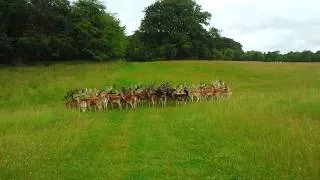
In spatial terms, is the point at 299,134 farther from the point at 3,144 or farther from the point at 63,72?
the point at 63,72

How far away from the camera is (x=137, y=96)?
110 feet

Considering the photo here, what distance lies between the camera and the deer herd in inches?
1256

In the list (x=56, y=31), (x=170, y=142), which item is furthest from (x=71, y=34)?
(x=170, y=142)

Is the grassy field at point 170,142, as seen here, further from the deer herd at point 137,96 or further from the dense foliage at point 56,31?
the dense foliage at point 56,31

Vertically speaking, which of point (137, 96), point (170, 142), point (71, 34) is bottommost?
point (137, 96)

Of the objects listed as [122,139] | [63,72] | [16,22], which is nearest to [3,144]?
[122,139]

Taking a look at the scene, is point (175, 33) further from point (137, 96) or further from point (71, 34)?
point (137, 96)

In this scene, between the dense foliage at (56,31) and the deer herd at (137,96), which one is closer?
the deer herd at (137,96)

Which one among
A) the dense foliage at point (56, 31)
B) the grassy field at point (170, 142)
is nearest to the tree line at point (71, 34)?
the dense foliage at point (56, 31)

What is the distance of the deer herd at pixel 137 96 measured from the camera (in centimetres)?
3191

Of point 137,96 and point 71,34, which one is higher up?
point 71,34

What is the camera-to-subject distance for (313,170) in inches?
522

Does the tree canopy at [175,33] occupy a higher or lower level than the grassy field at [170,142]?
higher

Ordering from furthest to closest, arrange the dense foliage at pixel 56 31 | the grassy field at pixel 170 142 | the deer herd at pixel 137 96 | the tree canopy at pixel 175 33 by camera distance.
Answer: the tree canopy at pixel 175 33
the dense foliage at pixel 56 31
the deer herd at pixel 137 96
the grassy field at pixel 170 142
